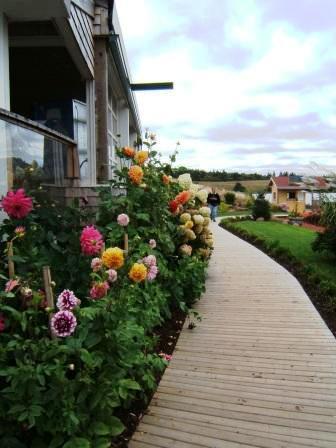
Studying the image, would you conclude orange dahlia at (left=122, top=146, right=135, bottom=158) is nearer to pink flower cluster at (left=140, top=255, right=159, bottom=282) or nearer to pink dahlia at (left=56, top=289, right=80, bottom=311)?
pink flower cluster at (left=140, top=255, right=159, bottom=282)

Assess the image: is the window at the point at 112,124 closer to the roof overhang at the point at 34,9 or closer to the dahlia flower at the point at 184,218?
the dahlia flower at the point at 184,218

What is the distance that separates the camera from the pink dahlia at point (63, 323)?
204 centimetres

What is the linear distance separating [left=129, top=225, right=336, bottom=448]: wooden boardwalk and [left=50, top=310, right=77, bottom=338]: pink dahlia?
97cm

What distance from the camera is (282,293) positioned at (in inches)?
245

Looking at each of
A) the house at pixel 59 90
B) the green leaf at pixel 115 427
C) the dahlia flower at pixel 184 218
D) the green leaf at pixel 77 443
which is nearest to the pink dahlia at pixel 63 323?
the green leaf at pixel 77 443

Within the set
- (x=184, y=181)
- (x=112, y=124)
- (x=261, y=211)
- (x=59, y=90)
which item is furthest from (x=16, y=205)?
(x=261, y=211)

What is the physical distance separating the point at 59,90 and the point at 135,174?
361 centimetres

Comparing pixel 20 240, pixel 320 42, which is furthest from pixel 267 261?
pixel 20 240

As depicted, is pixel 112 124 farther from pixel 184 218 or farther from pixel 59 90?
pixel 184 218

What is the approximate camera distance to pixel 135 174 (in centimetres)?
388

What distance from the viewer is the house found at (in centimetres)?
342

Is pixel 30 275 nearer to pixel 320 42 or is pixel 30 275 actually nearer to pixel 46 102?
pixel 46 102

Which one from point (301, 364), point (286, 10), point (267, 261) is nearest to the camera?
point (301, 364)

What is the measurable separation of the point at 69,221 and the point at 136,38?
30.1 feet
